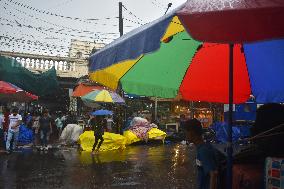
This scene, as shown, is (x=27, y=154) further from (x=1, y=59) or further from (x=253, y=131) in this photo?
(x=253, y=131)

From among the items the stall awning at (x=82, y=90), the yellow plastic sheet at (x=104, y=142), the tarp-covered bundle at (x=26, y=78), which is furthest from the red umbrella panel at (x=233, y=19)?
the stall awning at (x=82, y=90)

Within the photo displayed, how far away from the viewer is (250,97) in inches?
223

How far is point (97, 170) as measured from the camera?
1123 centimetres

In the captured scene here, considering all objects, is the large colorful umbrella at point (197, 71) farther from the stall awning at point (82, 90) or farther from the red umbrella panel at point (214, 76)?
the stall awning at point (82, 90)

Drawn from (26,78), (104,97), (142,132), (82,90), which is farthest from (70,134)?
(82,90)

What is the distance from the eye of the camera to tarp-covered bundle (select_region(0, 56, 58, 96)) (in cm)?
1939

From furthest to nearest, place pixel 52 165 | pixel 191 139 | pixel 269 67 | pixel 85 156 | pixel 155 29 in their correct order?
pixel 85 156
pixel 52 165
pixel 269 67
pixel 191 139
pixel 155 29

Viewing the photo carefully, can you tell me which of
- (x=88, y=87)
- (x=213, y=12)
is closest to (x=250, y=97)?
(x=213, y=12)

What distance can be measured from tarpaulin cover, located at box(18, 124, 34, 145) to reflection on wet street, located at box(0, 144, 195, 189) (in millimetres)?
3085

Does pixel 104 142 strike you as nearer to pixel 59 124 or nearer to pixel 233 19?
pixel 59 124

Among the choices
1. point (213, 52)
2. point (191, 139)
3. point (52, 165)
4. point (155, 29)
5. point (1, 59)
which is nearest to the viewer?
point (155, 29)

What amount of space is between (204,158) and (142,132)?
650 inches

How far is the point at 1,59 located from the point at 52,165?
9.11 m

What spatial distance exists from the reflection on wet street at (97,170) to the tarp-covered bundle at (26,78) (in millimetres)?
5716
